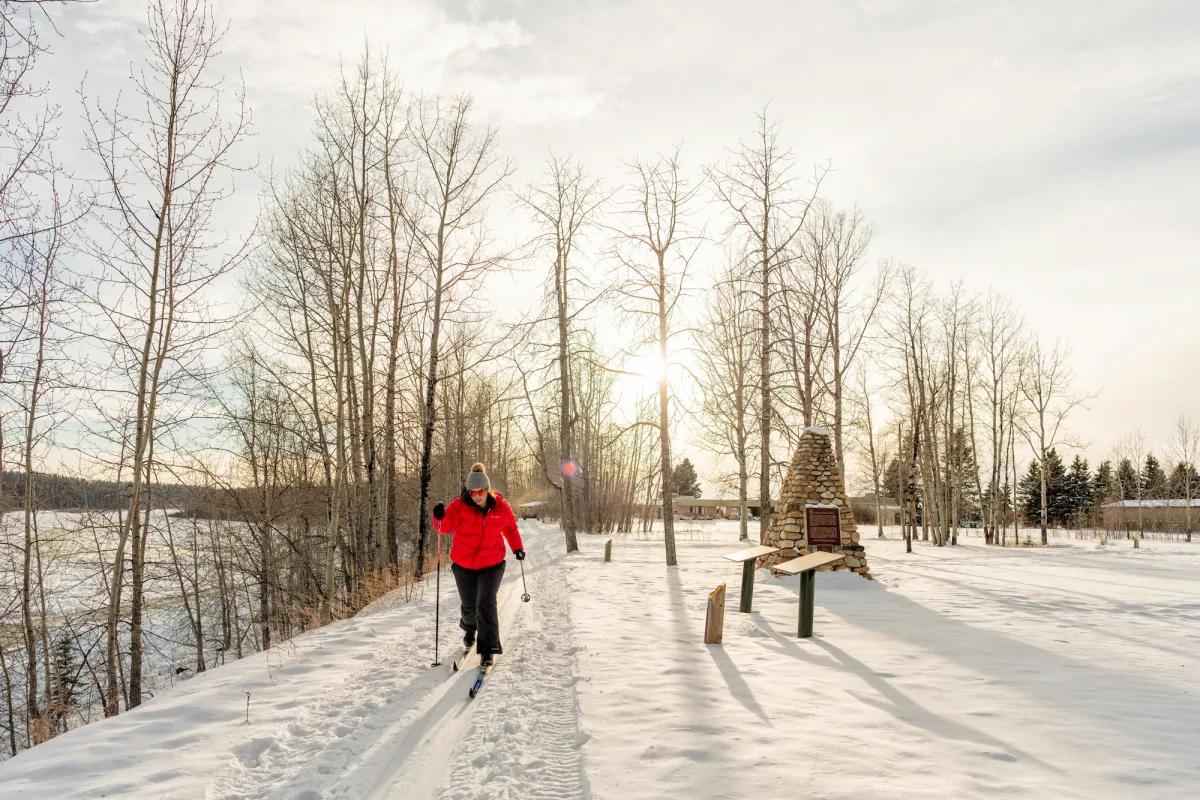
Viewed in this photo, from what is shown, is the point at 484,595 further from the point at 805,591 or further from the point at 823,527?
the point at 823,527

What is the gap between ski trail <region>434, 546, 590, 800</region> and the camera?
3564 millimetres

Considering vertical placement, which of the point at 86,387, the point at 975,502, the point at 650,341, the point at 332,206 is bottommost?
the point at 975,502

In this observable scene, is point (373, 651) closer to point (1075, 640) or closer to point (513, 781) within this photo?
point (513, 781)

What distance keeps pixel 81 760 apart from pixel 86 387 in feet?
23.4

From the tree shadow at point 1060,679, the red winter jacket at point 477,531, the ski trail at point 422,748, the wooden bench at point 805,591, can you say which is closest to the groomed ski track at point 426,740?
the ski trail at point 422,748

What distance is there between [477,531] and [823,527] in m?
9.13

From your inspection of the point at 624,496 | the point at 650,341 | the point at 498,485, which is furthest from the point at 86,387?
the point at 498,485

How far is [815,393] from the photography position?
18.5 meters

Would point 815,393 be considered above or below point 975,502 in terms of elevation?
above

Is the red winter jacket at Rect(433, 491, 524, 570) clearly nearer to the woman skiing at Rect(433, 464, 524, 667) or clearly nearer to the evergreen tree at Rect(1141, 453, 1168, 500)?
the woman skiing at Rect(433, 464, 524, 667)

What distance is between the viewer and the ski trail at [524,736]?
356 centimetres

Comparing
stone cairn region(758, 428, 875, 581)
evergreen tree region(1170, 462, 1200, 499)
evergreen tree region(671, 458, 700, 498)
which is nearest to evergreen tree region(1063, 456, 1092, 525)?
evergreen tree region(1170, 462, 1200, 499)

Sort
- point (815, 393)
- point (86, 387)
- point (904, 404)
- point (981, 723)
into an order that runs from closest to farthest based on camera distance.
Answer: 1. point (981, 723)
2. point (86, 387)
3. point (815, 393)
4. point (904, 404)

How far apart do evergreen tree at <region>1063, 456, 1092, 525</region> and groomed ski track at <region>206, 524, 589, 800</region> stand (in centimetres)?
6263
